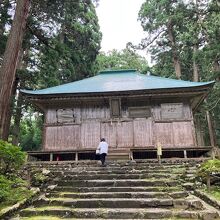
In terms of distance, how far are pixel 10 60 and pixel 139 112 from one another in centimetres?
778

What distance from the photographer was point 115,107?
16.3 metres

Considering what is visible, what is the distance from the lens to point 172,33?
29.2m

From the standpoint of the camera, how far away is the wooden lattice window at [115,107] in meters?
16.3

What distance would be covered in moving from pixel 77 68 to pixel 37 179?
1870cm

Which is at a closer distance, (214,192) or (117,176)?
(214,192)

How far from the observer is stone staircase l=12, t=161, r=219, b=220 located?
6.76 m

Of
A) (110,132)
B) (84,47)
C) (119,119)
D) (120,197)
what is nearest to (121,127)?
(119,119)

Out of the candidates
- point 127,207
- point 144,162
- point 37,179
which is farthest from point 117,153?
point 127,207

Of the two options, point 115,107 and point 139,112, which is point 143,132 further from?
point 115,107

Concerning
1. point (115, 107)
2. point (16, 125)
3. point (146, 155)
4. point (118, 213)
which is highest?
point (115, 107)

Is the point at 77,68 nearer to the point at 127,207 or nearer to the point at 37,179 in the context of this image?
the point at 37,179

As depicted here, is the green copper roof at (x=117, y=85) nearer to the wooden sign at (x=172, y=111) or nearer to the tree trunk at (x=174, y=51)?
the wooden sign at (x=172, y=111)

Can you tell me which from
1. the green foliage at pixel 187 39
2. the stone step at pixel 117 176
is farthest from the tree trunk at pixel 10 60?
the green foliage at pixel 187 39

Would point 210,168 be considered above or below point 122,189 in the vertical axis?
above
